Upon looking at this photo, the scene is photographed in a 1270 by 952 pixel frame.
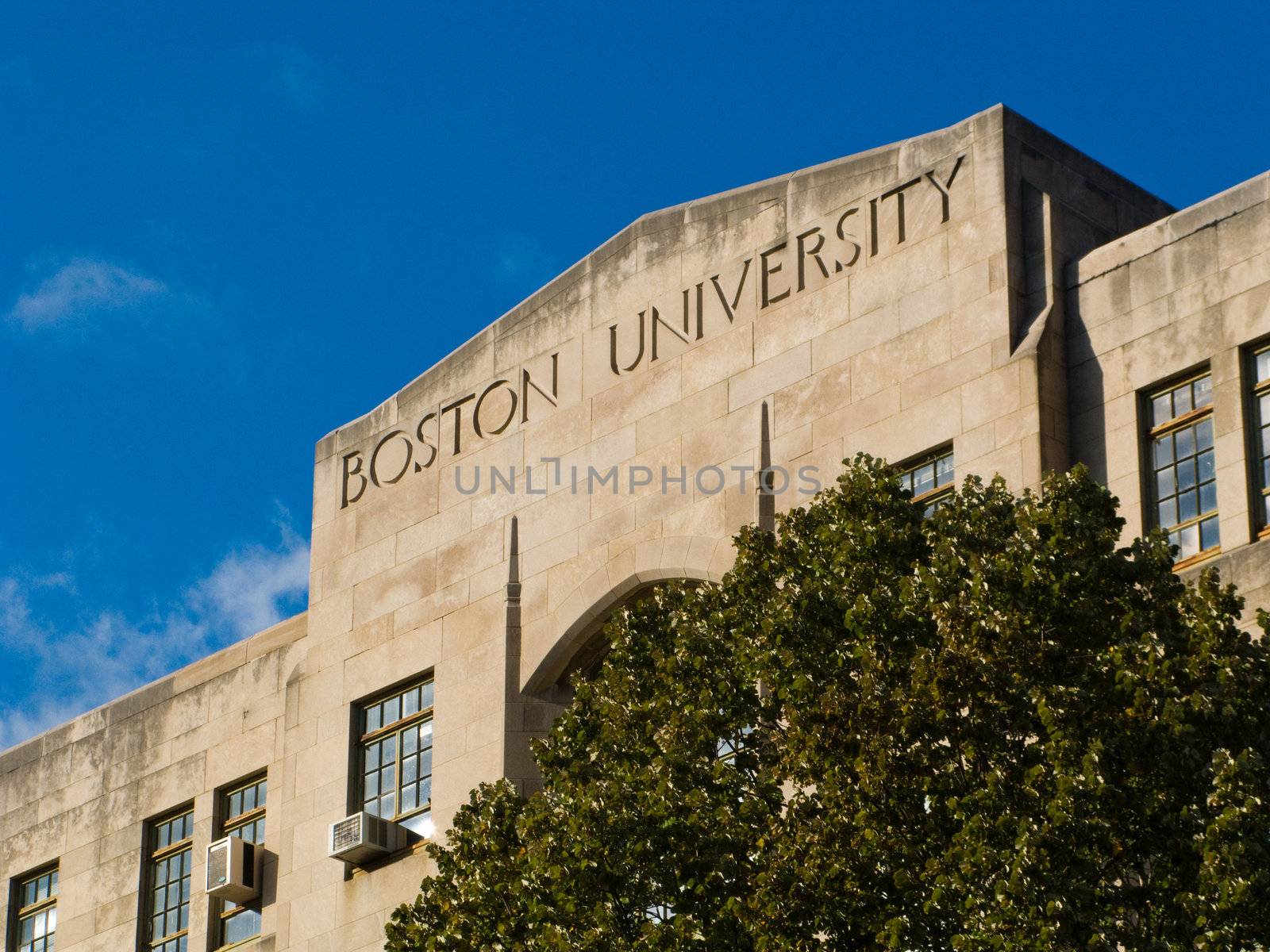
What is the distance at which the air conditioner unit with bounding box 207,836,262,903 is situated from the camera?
3281 centimetres

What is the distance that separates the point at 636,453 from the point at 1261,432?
799 cm

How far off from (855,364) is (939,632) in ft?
27.9

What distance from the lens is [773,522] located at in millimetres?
28312

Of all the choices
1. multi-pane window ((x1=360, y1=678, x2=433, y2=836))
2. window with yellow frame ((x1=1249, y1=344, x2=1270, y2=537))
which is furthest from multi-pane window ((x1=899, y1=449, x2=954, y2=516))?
multi-pane window ((x1=360, y1=678, x2=433, y2=836))

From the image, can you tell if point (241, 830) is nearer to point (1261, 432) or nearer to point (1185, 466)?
point (1185, 466)

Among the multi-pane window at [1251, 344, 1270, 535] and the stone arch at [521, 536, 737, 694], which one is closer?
the multi-pane window at [1251, 344, 1270, 535]

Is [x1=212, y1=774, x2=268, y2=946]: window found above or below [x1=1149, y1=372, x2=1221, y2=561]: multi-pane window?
below

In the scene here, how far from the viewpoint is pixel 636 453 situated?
98.9 feet

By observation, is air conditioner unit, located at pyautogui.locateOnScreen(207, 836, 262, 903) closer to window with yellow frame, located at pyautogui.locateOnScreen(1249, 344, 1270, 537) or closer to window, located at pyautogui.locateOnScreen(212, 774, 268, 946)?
window, located at pyautogui.locateOnScreen(212, 774, 268, 946)

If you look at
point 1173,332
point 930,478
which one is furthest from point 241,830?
point 1173,332

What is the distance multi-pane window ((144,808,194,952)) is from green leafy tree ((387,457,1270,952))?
13.2 m

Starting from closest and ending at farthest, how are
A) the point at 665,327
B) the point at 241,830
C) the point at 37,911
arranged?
1. the point at 665,327
2. the point at 241,830
3. the point at 37,911

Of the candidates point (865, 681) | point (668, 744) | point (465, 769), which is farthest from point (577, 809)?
point (465, 769)

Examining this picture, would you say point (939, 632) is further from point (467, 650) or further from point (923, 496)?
point (467, 650)
